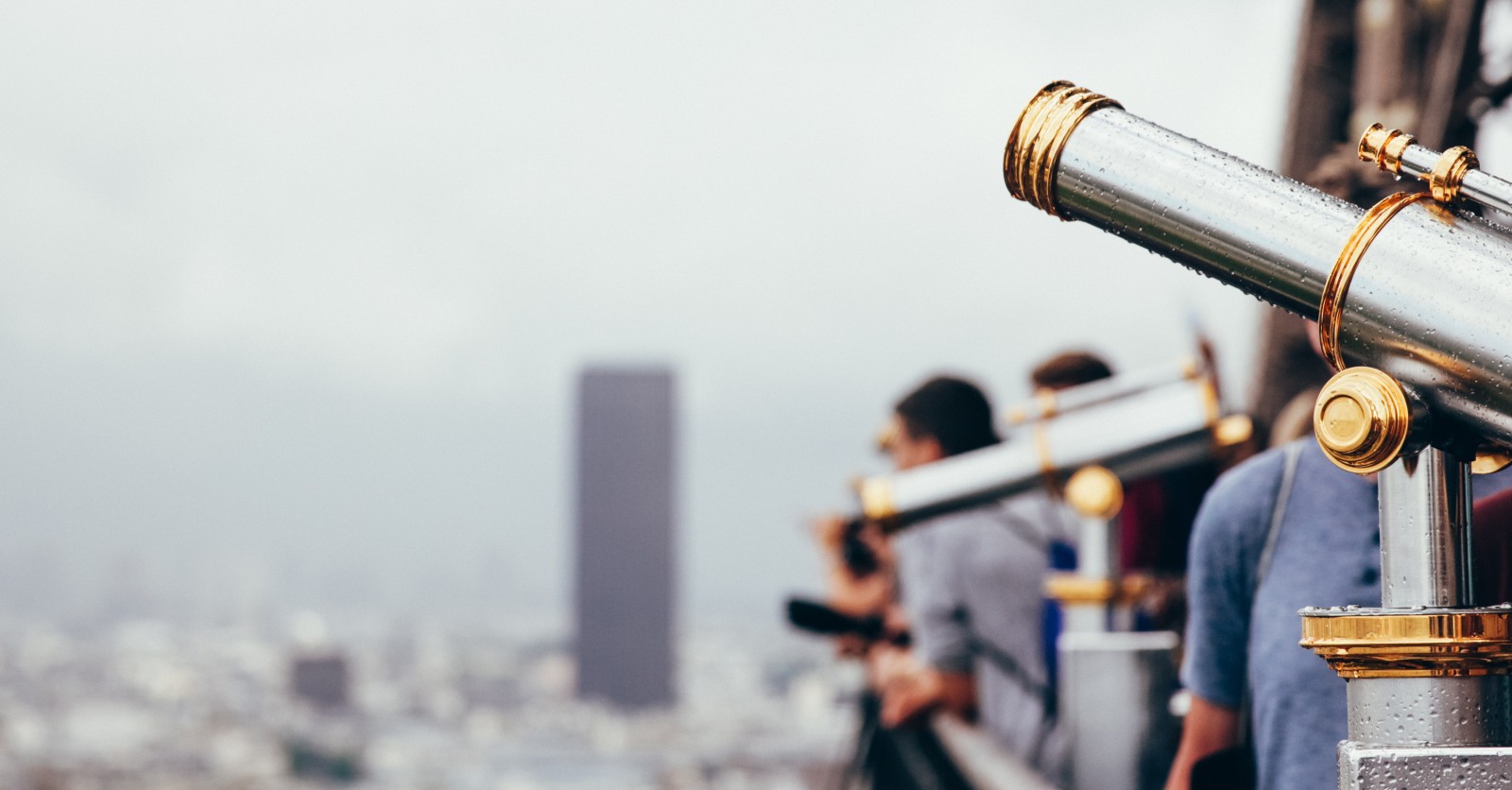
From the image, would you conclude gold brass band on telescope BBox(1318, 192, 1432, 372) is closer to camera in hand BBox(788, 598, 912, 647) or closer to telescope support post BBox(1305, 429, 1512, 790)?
telescope support post BBox(1305, 429, 1512, 790)

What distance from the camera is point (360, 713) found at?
116562mm

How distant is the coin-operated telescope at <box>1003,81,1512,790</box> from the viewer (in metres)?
0.92

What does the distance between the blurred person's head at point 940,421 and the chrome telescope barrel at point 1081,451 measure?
1.56 meters

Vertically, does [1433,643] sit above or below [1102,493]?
below

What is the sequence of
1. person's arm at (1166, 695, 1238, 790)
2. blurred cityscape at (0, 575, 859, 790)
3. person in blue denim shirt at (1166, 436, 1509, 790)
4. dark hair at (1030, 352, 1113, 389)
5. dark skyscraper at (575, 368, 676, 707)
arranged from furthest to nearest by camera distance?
dark skyscraper at (575, 368, 676, 707), blurred cityscape at (0, 575, 859, 790), dark hair at (1030, 352, 1113, 389), person's arm at (1166, 695, 1238, 790), person in blue denim shirt at (1166, 436, 1509, 790)

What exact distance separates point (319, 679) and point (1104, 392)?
112664 mm

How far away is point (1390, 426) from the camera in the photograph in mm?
931

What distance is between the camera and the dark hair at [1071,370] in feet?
12.3

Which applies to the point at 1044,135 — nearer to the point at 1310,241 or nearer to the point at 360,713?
the point at 1310,241

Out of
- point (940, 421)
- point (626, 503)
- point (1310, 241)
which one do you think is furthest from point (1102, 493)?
point (626, 503)

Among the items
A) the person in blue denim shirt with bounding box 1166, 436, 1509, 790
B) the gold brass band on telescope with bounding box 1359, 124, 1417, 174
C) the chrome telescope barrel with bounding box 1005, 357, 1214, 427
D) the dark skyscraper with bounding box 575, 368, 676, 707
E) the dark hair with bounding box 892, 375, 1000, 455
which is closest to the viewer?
the gold brass band on telescope with bounding box 1359, 124, 1417, 174

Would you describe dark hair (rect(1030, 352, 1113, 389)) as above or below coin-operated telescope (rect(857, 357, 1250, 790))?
above

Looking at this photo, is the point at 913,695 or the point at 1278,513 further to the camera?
the point at 913,695

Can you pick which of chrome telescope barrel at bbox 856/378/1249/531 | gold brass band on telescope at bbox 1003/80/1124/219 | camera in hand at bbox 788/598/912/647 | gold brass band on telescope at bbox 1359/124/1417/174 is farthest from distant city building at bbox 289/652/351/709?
gold brass band on telescope at bbox 1359/124/1417/174
